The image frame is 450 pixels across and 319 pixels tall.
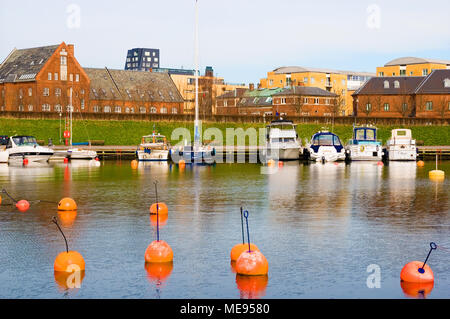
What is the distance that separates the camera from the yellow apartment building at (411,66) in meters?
168

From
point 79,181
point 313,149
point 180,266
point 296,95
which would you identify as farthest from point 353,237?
point 296,95

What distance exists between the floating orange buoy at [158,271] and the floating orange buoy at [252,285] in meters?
1.60

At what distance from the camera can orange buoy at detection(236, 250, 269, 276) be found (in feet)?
45.9

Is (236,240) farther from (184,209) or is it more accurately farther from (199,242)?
(184,209)

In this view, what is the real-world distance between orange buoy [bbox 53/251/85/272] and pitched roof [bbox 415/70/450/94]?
4267 inches

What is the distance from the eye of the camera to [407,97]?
391ft

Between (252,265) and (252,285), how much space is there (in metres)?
0.70

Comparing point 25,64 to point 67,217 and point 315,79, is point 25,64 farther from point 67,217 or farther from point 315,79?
point 67,217

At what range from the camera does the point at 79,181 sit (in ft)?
123

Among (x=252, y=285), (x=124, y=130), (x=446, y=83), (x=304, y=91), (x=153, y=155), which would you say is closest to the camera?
(x=252, y=285)

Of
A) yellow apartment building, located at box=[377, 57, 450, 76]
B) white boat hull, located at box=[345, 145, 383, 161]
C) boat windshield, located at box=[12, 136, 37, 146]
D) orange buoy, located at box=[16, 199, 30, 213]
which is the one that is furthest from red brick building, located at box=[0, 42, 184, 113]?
orange buoy, located at box=[16, 199, 30, 213]

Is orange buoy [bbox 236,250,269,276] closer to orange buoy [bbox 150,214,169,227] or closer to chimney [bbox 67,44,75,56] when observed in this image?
orange buoy [bbox 150,214,169,227]

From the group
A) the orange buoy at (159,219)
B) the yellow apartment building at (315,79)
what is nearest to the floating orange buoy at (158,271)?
the orange buoy at (159,219)

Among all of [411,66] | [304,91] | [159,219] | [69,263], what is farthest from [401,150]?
[411,66]
